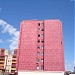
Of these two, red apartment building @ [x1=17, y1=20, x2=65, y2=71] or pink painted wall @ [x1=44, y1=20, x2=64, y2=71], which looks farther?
red apartment building @ [x1=17, y1=20, x2=65, y2=71]

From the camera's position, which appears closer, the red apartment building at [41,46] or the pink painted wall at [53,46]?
the pink painted wall at [53,46]

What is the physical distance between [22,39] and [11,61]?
44174mm

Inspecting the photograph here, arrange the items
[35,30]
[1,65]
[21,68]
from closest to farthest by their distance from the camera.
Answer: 1. [21,68]
2. [35,30]
3. [1,65]

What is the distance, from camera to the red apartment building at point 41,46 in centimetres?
6406

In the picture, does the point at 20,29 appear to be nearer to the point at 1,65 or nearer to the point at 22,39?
the point at 22,39

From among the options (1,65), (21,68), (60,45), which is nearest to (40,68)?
(21,68)

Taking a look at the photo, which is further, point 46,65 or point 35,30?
point 35,30

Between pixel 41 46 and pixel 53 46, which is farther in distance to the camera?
pixel 41 46

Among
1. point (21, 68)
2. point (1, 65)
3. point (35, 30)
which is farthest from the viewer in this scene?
point (1, 65)

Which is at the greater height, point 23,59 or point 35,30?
point 35,30

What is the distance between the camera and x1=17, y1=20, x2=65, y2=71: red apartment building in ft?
210

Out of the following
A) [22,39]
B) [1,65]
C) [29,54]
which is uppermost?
[22,39]

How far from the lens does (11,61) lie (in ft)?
357

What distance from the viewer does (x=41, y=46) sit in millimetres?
67500
